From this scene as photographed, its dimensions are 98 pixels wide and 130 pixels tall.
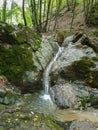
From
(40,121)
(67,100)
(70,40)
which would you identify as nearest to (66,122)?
(40,121)

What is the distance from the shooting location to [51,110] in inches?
410

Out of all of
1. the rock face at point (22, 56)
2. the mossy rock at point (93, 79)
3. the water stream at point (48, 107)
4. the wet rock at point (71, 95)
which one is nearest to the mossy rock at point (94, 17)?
the rock face at point (22, 56)

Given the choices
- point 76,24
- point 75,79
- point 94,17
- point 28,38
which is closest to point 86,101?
point 75,79

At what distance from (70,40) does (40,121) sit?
8999 mm

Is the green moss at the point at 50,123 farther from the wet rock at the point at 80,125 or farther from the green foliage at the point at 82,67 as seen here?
the green foliage at the point at 82,67

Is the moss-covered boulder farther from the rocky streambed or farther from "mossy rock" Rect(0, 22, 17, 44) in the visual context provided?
"mossy rock" Rect(0, 22, 17, 44)

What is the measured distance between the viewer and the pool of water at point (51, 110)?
31.9 ft

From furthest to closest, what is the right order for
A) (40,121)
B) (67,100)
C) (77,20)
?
(77,20) → (67,100) → (40,121)

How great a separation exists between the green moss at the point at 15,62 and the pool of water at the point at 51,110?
127cm

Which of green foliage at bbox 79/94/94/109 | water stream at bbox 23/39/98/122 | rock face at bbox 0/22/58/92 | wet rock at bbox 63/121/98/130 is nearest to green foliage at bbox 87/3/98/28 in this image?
rock face at bbox 0/22/58/92

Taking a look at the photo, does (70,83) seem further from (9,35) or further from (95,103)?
(9,35)

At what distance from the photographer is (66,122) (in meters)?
8.95

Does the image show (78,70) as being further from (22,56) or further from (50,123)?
(50,123)

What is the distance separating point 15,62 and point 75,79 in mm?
2941
